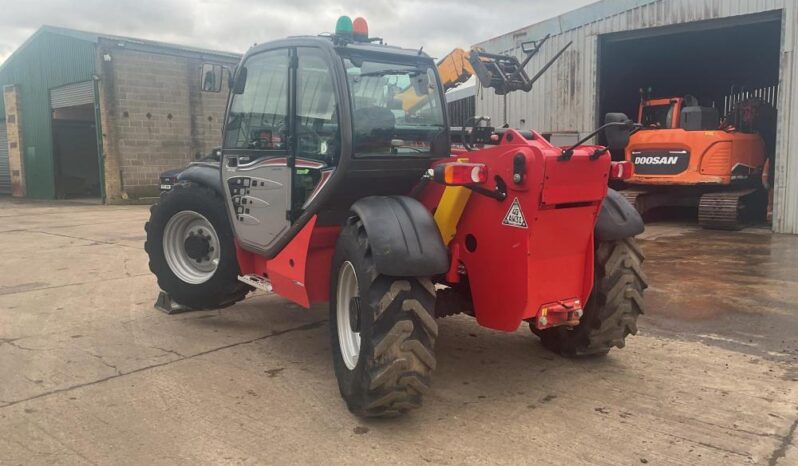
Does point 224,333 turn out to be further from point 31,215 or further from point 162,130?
point 162,130

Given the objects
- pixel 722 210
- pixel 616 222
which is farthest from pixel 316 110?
pixel 722 210

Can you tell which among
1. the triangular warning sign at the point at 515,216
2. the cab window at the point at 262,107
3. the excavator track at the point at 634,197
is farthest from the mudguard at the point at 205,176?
the excavator track at the point at 634,197

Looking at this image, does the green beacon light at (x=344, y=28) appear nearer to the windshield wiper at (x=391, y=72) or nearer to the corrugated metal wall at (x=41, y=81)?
the windshield wiper at (x=391, y=72)

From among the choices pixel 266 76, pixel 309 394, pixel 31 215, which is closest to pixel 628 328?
pixel 309 394

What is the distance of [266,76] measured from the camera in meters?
4.84

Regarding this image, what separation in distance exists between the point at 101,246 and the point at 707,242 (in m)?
10.0

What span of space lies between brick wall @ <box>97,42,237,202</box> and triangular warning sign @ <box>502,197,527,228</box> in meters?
17.3

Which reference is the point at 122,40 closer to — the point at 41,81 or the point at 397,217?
the point at 41,81

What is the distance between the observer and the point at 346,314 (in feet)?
13.0

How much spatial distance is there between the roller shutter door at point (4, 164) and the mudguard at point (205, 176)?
24.0 meters

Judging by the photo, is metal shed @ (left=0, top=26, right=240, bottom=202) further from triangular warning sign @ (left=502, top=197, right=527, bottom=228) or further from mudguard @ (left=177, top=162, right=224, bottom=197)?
triangular warning sign @ (left=502, top=197, right=527, bottom=228)

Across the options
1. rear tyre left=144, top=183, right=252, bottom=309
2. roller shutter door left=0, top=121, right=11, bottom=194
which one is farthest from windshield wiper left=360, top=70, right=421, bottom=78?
roller shutter door left=0, top=121, right=11, bottom=194

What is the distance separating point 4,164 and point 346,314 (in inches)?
1078

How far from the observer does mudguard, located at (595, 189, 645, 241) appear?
13.5 feet
